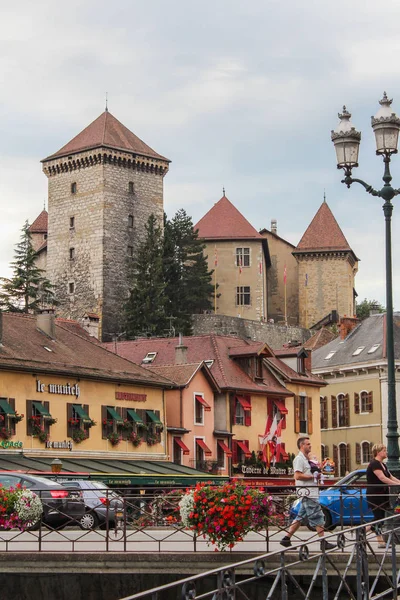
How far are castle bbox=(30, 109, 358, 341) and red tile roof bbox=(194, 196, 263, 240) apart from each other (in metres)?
0.11

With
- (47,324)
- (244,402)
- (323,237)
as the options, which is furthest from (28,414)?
(323,237)

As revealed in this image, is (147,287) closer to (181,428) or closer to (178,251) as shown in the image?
(178,251)

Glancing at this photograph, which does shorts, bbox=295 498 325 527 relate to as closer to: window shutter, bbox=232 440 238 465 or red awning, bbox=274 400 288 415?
window shutter, bbox=232 440 238 465

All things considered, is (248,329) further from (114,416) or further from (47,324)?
(114,416)

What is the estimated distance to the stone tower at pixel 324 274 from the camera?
412 feet

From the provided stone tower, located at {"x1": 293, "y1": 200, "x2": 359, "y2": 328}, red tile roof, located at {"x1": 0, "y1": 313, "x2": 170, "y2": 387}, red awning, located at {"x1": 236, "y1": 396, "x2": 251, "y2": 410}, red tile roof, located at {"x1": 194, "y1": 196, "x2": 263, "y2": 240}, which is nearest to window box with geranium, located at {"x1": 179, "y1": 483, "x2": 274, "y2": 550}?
red tile roof, located at {"x1": 0, "y1": 313, "x2": 170, "y2": 387}

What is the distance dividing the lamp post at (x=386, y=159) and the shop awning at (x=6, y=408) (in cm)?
2472

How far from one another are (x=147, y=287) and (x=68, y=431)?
56.6m

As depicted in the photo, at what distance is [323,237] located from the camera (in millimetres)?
129250

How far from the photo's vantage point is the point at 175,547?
20859 millimetres

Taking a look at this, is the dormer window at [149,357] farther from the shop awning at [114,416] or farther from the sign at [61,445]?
the sign at [61,445]

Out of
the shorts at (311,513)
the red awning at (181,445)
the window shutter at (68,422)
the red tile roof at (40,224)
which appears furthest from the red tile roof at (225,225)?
the shorts at (311,513)

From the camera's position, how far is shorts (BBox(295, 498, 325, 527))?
63.1 feet

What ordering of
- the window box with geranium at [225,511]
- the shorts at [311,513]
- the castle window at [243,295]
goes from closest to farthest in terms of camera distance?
the window box with geranium at [225,511] → the shorts at [311,513] → the castle window at [243,295]
